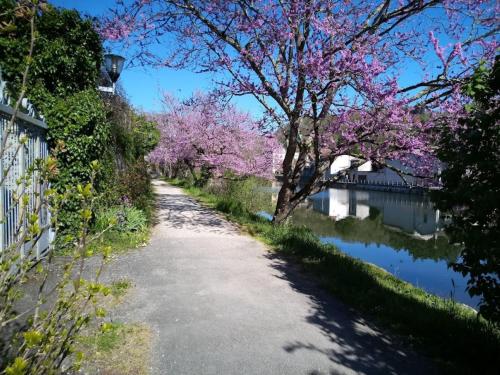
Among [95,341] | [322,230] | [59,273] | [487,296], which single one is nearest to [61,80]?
[59,273]

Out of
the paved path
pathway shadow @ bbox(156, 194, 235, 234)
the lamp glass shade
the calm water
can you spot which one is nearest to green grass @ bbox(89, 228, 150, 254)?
the paved path

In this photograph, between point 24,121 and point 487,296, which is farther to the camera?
point 24,121

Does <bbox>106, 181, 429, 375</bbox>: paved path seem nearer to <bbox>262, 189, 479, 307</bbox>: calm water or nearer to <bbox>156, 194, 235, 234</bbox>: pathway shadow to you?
<bbox>262, 189, 479, 307</bbox>: calm water

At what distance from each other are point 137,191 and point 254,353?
26.8 feet

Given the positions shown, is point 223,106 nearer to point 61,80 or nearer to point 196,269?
point 61,80

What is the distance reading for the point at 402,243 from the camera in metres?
16.6

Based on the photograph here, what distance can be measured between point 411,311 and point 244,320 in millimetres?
2452

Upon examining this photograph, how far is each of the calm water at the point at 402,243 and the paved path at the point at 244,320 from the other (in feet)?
6.42

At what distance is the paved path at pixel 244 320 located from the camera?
3.56 metres

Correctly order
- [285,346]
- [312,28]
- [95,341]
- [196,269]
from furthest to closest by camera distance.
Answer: [312,28]
[196,269]
[285,346]
[95,341]

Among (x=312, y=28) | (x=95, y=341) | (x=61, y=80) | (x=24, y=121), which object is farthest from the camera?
(x=312, y=28)

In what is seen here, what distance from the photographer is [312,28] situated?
9133mm

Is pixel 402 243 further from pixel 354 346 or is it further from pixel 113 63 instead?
pixel 113 63

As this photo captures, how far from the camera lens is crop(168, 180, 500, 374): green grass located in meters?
3.91
